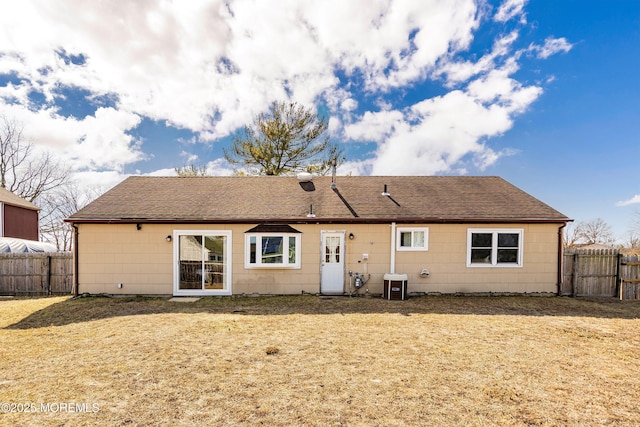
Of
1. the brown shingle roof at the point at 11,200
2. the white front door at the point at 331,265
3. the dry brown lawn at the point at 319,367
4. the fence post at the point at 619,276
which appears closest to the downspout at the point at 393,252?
the white front door at the point at 331,265

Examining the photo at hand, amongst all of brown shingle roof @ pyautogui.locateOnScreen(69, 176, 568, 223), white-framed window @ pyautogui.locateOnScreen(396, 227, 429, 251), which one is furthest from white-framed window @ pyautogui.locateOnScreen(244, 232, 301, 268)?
white-framed window @ pyautogui.locateOnScreen(396, 227, 429, 251)

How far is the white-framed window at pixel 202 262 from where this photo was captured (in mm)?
9703

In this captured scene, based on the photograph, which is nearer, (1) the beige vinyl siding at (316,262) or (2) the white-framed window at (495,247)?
(1) the beige vinyl siding at (316,262)

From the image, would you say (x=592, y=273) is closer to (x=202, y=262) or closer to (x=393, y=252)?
(x=393, y=252)

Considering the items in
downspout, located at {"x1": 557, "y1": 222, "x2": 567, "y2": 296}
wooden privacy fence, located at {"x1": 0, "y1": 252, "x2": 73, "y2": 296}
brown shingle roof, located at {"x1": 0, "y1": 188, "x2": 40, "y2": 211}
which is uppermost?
brown shingle roof, located at {"x1": 0, "y1": 188, "x2": 40, "y2": 211}

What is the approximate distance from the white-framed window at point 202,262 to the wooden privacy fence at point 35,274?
452 centimetres

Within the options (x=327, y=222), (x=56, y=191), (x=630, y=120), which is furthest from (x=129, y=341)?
(x=56, y=191)

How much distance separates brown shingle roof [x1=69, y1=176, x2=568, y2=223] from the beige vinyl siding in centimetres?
34

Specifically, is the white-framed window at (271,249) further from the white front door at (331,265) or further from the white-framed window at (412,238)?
the white-framed window at (412,238)

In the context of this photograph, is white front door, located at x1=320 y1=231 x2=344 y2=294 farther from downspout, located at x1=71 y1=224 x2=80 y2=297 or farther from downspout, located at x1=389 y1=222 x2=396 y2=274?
downspout, located at x1=71 y1=224 x2=80 y2=297

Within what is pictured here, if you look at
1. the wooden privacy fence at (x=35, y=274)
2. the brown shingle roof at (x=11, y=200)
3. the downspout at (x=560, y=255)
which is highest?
the brown shingle roof at (x=11, y=200)

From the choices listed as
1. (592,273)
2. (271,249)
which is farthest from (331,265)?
(592,273)

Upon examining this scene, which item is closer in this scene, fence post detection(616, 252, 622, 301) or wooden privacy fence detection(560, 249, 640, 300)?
fence post detection(616, 252, 622, 301)

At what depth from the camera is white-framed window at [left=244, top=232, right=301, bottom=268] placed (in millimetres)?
9688
